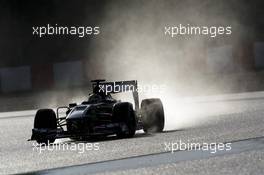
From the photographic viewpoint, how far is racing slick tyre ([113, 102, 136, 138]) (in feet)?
47.0

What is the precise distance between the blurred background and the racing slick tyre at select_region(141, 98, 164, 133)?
18.1 m

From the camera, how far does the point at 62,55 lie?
135 ft

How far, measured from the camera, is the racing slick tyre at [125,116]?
1434 cm

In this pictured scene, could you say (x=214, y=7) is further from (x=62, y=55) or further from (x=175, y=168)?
(x=175, y=168)

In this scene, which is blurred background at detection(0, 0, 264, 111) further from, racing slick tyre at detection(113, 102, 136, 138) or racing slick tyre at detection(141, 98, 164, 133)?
racing slick tyre at detection(113, 102, 136, 138)

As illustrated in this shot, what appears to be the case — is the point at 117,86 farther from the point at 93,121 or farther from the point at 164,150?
the point at 164,150

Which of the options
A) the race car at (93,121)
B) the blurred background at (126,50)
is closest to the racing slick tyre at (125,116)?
the race car at (93,121)

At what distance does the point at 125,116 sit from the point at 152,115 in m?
1.11

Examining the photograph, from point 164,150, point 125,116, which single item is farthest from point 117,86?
point 164,150

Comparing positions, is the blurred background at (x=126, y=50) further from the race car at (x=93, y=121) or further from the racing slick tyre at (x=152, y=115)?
the race car at (x=93, y=121)

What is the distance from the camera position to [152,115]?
50.2 feet

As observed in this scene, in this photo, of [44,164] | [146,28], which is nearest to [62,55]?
[146,28]

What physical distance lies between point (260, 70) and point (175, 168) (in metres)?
26.9

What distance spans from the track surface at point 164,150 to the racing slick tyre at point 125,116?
220 millimetres
